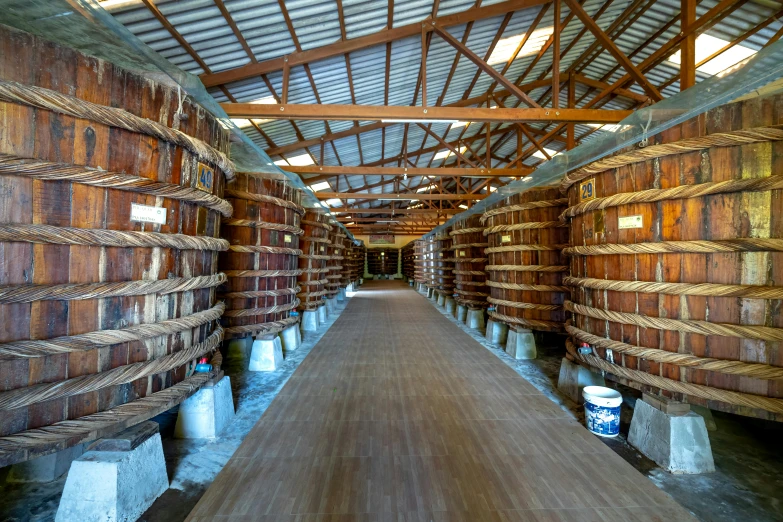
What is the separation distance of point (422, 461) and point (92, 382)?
2433mm

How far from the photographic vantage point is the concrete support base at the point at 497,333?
7.12 m

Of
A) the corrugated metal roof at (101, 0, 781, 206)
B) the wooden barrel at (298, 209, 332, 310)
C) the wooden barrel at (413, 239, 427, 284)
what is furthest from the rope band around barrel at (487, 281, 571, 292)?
the wooden barrel at (413, 239, 427, 284)

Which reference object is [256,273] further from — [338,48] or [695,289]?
[338,48]

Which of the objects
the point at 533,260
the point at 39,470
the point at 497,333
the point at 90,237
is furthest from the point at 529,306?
the point at 39,470

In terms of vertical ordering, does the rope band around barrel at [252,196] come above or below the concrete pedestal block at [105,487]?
above

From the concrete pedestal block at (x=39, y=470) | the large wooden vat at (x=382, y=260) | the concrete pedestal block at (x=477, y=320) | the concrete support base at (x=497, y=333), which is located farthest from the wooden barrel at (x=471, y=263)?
the large wooden vat at (x=382, y=260)

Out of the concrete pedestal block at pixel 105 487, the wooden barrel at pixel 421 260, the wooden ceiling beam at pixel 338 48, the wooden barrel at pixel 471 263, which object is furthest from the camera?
the wooden barrel at pixel 421 260

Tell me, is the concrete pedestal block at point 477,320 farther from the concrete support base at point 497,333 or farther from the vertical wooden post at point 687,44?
the vertical wooden post at point 687,44

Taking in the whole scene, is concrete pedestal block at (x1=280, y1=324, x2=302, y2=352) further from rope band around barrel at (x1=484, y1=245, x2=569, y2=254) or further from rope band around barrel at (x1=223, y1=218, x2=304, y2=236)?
rope band around barrel at (x1=484, y1=245, x2=569, y2=254)

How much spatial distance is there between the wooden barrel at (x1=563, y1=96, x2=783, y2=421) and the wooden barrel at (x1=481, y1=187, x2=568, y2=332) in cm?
203

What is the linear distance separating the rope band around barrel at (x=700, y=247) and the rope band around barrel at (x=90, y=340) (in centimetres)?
393

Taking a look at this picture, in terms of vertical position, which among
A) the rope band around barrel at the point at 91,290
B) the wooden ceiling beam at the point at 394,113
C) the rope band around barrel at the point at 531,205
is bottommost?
the rope band around barrel at the point at 91,290

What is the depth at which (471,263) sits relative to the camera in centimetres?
896

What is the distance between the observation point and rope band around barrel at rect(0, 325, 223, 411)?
1943 millimetres
